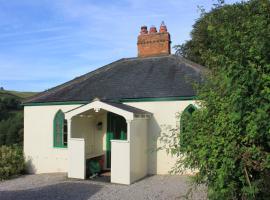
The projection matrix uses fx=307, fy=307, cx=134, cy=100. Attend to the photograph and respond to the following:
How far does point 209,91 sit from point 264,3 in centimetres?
162

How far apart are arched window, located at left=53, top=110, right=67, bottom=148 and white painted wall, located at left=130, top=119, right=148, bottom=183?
14.4ft

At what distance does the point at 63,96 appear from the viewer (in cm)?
1529

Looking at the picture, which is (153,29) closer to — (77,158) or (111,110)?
(111,110)

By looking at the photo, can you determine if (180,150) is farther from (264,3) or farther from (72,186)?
(72,186)

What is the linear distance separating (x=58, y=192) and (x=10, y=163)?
192 inches

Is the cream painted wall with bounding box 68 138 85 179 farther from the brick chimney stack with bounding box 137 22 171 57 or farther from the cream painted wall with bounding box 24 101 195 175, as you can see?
the brick chimney stack with bounding box 137 22 171 57

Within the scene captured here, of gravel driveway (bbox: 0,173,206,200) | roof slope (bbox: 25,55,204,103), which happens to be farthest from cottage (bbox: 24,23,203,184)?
gravel driveway (bbox: 0,173,206,200)

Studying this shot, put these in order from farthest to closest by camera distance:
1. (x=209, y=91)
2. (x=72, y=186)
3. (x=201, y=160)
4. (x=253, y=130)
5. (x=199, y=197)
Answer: (x=72, y=186) → (x=199, y=197) → (x=209, y=91) → (x=201, y=160) → (x=253, y=130)

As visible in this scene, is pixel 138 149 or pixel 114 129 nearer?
pixel 138 149

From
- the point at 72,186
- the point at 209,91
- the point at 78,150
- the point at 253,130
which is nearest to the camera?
the point at 253,130

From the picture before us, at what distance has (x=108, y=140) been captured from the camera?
14.7 metres

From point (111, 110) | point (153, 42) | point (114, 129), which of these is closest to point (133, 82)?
point (114, 129)

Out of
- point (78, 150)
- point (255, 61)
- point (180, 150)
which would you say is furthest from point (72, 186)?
point (255, 61)

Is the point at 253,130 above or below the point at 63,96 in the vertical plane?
below
